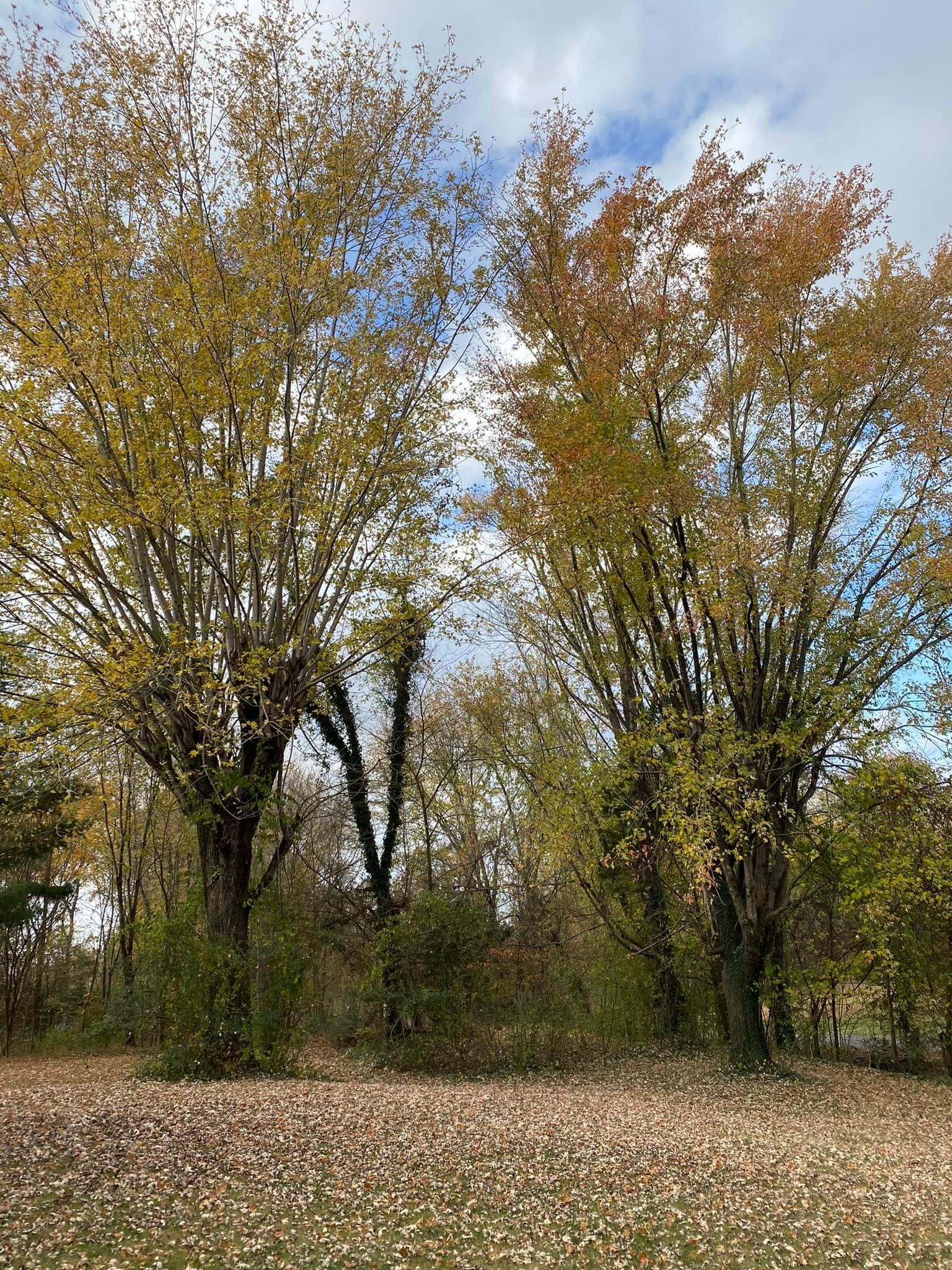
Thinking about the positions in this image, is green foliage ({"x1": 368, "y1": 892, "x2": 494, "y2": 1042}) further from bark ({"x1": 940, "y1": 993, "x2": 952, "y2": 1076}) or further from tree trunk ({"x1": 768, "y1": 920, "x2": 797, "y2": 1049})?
bark ({"x1": 940, "y1": 993, "x2": 952, "y2": 1076})

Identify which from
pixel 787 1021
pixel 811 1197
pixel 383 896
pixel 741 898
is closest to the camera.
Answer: pixel 811 1197

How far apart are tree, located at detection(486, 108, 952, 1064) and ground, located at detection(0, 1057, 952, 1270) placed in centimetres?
338

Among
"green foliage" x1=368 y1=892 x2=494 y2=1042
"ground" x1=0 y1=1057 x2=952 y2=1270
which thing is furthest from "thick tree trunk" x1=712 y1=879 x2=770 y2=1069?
"green foliage" x1=368 y1=892 x2=494 y2=1042

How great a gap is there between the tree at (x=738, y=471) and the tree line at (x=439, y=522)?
0.22 feet

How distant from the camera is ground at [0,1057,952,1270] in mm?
4508

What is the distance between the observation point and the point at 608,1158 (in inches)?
256

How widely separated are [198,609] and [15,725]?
3377 millimetres

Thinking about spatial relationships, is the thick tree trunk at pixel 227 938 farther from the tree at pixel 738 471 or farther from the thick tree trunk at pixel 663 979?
the thick tree trunk at pixel 663 979

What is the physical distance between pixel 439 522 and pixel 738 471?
486 cm

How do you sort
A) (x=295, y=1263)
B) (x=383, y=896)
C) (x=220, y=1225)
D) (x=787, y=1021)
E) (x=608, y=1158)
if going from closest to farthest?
1. (x=295, y=1263)
2. (x=220, y=1225)
3. (x=608, y=1158)
4. (x=787, y=1021)
5. (x=383, y=896)

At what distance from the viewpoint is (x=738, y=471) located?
40.2 feet

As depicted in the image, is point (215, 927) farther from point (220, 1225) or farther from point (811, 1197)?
point (811, 1197)

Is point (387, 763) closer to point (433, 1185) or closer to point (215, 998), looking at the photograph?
point (215, 998)

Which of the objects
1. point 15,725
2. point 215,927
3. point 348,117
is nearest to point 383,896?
point 215,927
